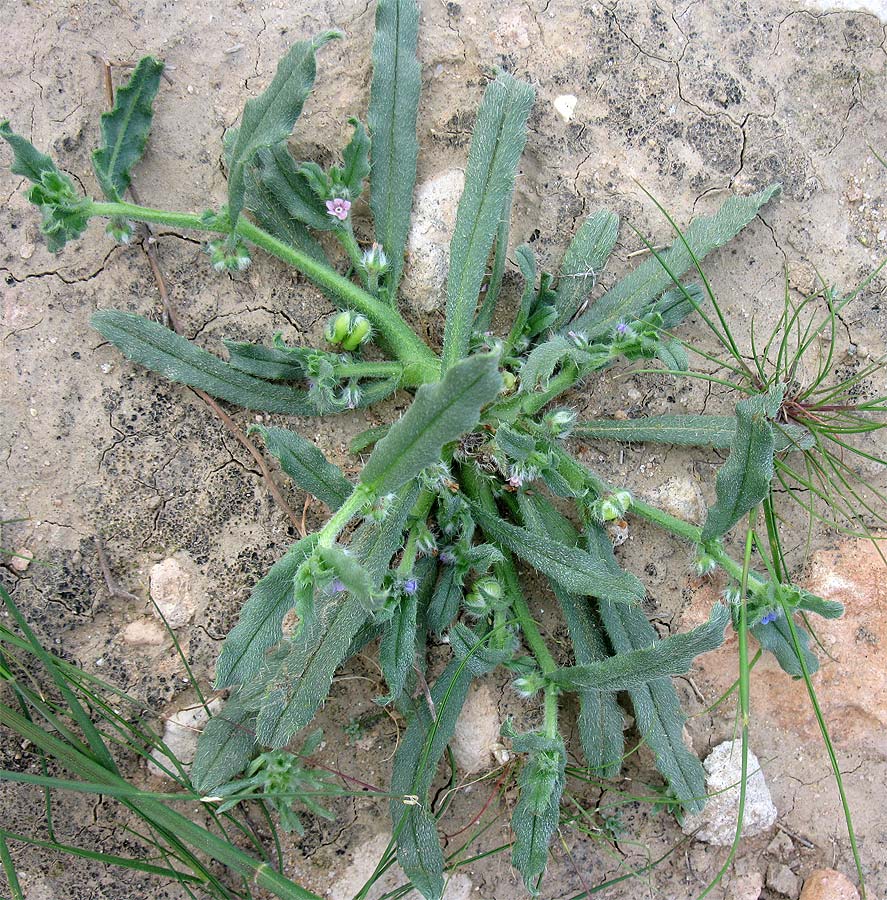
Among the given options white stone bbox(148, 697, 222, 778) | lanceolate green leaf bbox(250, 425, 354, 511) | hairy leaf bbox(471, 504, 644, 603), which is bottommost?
white stone bbox(148, 697, 222, 778)

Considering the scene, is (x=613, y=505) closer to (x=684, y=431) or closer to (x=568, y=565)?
(x=568, y=565)

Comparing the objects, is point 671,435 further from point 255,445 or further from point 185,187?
point 185,187

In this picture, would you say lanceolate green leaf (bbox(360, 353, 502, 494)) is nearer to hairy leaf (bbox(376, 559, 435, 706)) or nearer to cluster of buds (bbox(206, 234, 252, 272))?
hairy leaf (bbox(376, 559, 435, 706))

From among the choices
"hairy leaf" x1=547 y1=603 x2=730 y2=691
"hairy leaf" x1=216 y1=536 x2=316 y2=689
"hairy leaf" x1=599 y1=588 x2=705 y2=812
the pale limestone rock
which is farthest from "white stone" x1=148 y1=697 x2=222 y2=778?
the pale limestone rock

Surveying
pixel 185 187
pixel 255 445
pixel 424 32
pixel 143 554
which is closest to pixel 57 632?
pixel 143 554

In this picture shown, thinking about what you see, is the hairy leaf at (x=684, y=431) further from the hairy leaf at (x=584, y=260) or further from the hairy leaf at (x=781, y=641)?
the hairy leaf at (x=781, y=641)

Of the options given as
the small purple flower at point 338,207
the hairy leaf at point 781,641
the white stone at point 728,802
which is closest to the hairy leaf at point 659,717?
the white stone at point 728,802

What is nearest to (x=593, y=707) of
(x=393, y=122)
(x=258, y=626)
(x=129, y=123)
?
(x=258, y=626)
